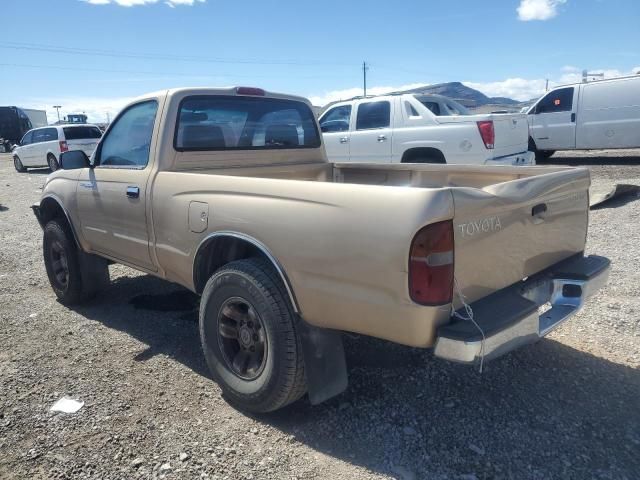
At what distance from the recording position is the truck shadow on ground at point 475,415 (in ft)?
8.59

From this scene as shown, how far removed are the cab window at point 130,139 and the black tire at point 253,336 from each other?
1389 mm

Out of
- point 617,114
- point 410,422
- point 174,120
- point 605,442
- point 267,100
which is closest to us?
point 605,442

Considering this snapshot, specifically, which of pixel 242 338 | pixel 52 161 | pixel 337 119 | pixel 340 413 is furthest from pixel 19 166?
pixel 340 413

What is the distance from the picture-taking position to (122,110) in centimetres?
429

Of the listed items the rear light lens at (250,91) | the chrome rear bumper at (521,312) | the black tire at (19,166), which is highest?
the rear light lens at (250,91)

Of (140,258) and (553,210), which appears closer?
(553,210)

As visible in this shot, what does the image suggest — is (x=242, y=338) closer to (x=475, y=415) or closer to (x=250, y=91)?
(x=475, y=415)

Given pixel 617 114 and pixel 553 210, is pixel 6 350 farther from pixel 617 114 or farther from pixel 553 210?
pixel 617 114

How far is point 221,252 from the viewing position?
330cm

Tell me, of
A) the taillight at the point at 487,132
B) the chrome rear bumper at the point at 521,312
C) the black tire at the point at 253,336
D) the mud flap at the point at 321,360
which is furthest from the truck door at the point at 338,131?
the mud flap at the point at 321,360

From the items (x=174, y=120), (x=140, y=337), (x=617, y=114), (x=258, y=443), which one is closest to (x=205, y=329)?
(x=258, y=443)

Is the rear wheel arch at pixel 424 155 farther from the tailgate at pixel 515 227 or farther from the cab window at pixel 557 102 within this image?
the cab window at pixel 557 102

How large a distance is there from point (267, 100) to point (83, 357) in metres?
2.50

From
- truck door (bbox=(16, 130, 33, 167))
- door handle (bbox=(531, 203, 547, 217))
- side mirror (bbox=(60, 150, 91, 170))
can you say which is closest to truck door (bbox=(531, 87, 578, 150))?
door handle (bbox=(531, 203, 547, 217))
